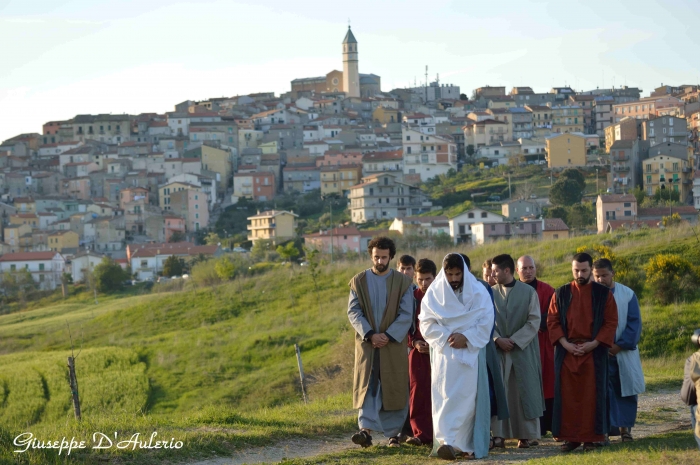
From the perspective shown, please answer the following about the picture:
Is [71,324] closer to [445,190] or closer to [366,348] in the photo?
[366,348]

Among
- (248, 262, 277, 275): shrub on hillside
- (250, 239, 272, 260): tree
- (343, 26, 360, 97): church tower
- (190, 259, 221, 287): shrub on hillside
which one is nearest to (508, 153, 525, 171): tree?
(250, 239, 272, 260): tree

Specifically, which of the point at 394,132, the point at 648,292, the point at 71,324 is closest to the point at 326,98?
the point at 394,132

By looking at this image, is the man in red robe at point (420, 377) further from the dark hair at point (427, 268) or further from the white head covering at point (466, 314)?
the white head covering at point (466, 314)

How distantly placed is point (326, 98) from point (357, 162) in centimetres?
3085

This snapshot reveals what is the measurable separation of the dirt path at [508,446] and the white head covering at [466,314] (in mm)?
951

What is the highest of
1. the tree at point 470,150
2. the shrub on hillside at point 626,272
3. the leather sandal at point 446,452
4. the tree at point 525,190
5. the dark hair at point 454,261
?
the tree at point 470,150

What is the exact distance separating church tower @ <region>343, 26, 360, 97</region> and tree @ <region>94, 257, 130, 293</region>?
71580 millimetres

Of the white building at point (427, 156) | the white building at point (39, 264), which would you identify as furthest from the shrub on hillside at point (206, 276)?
the white building at point (427, 156)

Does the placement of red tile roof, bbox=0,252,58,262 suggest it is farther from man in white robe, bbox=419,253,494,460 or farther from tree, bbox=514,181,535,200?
man in white robe, bbox=419,253,494,460

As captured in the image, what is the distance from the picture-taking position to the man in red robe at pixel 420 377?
10055mm

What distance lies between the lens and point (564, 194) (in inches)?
2429

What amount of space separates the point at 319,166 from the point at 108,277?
106 feet

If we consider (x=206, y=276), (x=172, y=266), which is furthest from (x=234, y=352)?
(x=172, y=266)

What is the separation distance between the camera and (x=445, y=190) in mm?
75062
